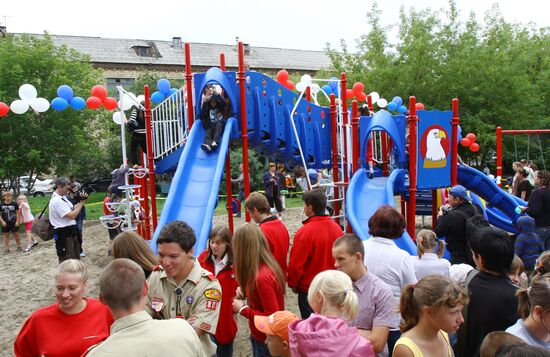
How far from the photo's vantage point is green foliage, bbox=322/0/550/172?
21047mm

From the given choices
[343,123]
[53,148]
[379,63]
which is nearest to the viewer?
[343,123]

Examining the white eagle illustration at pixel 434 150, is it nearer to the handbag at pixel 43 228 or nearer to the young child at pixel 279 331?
the young child at pixel 279 331

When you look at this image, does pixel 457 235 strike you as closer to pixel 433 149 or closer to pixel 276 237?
pixel 276 237

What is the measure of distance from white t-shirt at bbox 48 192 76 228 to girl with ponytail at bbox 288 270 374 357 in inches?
230

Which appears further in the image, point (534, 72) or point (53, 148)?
point (534, 72)

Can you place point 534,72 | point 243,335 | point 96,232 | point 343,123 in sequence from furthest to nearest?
point 534,72, point 96,232, point 343,123, point 243,335

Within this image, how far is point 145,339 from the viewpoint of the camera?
1903mm

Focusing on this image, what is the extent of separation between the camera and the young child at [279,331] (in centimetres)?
251

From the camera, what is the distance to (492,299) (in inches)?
109

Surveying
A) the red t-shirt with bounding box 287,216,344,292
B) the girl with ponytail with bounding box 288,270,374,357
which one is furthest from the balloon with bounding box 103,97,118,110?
the girl with ponytail with bounding box 288,270,374,357

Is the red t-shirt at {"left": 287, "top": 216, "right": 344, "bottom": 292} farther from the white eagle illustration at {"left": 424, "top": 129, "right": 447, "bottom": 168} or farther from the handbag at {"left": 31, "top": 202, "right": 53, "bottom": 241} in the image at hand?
the handbag at {"left": 31, "top": 202, "right": 53, "bottom": 241}

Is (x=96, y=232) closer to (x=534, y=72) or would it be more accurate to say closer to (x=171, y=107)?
(x=171, y=107)

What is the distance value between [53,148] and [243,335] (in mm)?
13585

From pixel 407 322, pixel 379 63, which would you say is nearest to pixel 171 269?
pixel 407 322
